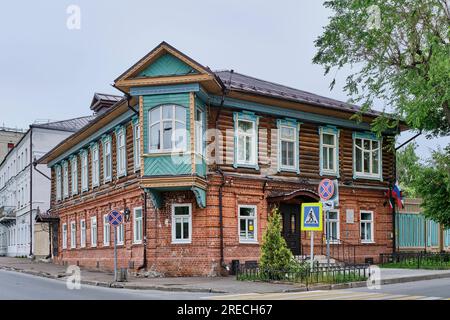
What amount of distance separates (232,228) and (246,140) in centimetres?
385

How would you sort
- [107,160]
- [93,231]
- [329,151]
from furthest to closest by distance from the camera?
1. [93,231]
2. [107,160]
3. [329,151]

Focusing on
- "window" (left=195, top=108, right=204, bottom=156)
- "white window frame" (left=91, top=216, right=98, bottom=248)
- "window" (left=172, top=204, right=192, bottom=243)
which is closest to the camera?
"window" (left=195, top=108, right=204, bottom=156)

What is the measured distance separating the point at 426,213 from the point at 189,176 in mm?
13292

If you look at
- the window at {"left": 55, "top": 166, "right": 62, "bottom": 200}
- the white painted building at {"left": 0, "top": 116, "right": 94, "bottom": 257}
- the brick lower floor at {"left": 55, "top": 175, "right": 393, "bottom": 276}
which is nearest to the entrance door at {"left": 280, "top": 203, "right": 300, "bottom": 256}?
the brick lower floor at {"left": 55, "top": 175, "right": 393, "bottom": 276}

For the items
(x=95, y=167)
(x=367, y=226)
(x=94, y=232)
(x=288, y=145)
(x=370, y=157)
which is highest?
(x=288, y=145)

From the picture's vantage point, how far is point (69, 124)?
6022cm

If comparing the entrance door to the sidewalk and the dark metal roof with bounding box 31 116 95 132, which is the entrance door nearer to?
the sidewalk

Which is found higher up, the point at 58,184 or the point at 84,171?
the point at 84,171

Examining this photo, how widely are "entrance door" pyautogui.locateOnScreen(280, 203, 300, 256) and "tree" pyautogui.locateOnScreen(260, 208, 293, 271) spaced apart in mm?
6589

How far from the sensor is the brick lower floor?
25938mm

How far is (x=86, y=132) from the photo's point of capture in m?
35.9

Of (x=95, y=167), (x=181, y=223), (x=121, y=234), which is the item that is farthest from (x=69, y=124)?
(x=181, y=223)

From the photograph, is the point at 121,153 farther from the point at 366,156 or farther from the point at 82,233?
the point at 366,156

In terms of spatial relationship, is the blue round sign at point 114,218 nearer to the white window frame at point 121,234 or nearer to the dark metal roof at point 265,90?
the dark metal roof at point 265,90
